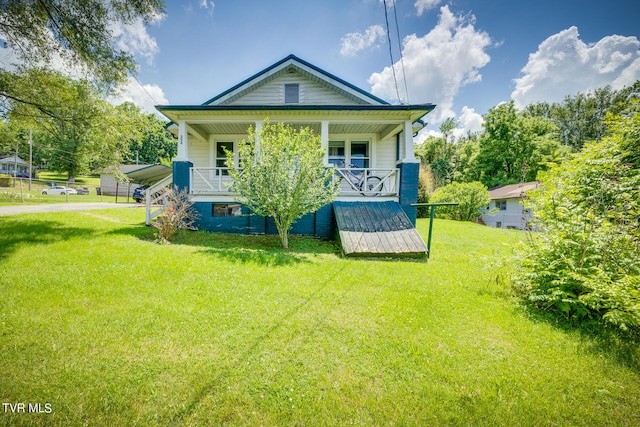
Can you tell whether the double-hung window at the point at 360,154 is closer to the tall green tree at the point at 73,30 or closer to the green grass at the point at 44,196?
the tall green tree at the point at 73,30

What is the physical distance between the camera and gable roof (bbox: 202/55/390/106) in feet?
35.9

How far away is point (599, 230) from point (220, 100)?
42.1ft

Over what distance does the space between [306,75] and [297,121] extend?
11.8 feet

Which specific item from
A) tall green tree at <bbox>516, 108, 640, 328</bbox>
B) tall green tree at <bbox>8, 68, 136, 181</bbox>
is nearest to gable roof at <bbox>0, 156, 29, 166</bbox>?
tall green tree at <bbox>8, 68, 136, 181</bbox>

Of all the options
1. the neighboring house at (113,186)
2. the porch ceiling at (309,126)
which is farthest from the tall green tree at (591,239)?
the neighboring house at (113,186)

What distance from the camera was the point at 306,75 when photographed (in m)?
11.2

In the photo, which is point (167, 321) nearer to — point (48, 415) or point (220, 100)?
point (48, 415)

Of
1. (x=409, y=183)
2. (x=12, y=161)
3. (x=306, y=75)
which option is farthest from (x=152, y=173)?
(x=12, y=161)

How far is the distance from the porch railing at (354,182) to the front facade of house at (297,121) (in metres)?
0.04

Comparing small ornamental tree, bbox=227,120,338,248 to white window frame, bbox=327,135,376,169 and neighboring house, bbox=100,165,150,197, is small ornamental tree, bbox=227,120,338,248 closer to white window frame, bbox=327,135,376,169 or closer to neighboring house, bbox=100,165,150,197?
white window frame, bbox=327,135,376,169

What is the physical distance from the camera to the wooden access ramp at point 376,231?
20.7 ft

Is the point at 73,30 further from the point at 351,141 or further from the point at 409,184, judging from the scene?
the point at 409,184

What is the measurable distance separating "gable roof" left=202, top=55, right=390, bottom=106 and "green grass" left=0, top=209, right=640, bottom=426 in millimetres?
9036

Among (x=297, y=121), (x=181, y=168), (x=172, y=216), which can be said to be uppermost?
(x=297, y=121)
